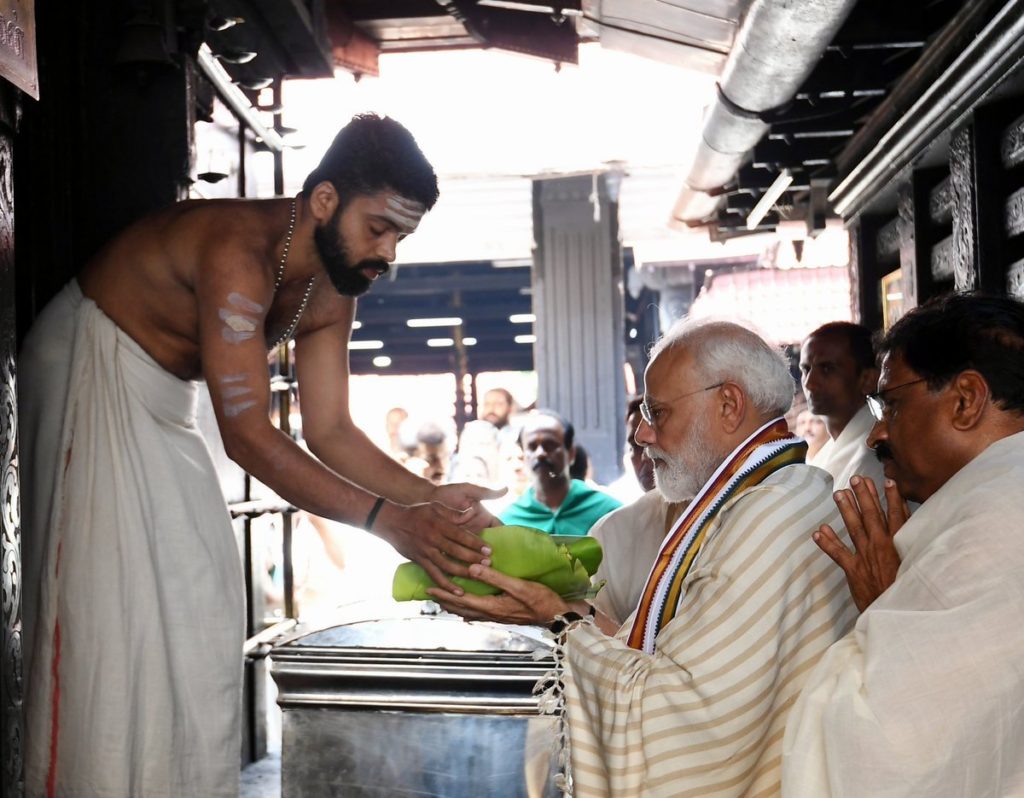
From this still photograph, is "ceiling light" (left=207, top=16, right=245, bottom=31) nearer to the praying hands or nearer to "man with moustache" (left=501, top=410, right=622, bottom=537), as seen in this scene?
"man with moustache" (left=501, top=410, right=622, bottom=537)

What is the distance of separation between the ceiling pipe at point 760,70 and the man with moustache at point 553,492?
64.4 inches

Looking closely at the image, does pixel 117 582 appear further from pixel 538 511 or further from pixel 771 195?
pixel 771 195

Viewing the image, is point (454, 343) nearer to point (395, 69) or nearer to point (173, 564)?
point (395, 69)

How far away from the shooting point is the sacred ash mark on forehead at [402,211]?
2959 mm

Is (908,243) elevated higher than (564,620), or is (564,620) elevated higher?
(908,243)

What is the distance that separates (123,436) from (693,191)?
17.4 feet

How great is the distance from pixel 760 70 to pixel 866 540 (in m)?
2.72

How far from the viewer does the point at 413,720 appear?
3.10 m

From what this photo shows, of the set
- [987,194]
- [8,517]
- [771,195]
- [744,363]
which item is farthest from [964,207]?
[8,517]

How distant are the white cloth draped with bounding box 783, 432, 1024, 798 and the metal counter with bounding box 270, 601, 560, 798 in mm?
1232

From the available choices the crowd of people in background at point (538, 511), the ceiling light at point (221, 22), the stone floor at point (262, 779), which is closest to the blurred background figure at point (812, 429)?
the crowd of people in background at point (538, 511)

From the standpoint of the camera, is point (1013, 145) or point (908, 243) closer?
point (1013, 145)

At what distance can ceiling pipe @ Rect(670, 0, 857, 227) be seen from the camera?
3.76 m

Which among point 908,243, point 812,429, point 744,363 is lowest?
point 812,429
